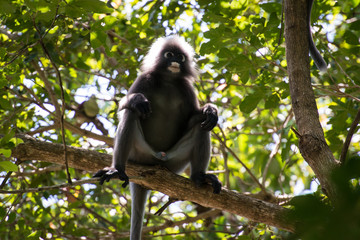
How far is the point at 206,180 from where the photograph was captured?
16.2ft

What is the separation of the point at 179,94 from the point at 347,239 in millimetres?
5109

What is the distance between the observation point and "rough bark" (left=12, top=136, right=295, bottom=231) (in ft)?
15.0

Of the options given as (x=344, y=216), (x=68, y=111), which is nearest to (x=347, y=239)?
(x=344, y=216)

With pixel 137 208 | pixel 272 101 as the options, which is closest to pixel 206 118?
pixel 272 101

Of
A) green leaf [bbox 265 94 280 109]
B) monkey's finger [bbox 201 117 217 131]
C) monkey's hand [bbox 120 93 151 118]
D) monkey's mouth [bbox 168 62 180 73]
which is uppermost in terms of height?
monkey's mouth [bbox 168 62 180 73]

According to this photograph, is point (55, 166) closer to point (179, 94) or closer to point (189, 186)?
point (179, 94)

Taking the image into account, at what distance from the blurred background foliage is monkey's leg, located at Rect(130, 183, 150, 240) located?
0.49 meters

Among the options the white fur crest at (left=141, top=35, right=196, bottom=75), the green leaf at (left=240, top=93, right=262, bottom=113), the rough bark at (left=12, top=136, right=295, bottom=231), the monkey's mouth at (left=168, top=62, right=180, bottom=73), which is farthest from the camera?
the white fur crest at (left=141, top=35, right=196, bottom=75)

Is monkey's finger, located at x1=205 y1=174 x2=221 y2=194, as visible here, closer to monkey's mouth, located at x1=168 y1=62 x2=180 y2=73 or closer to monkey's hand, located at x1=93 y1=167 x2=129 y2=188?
monkey's hand, located at x1=93 y1=167 x2=129 y2=188

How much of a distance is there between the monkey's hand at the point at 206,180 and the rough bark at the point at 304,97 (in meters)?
1.56

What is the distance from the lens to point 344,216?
1.14 m

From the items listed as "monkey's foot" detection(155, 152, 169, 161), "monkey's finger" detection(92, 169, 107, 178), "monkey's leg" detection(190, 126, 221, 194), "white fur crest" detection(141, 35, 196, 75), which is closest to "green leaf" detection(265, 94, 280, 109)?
"monkey's leg" detection(190, 126, 221, 194)

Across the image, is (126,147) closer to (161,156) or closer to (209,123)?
(161,156)

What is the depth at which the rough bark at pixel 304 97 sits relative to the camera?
315 centimetres
